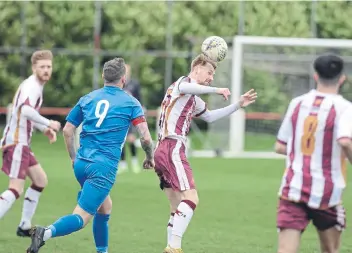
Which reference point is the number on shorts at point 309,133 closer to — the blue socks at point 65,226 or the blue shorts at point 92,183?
Answer: the blue shorts at point 92,183

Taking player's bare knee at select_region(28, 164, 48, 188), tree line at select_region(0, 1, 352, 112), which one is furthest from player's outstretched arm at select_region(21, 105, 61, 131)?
tree line at select_region(0, 1, 352, 112)

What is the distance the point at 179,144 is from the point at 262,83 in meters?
17.7

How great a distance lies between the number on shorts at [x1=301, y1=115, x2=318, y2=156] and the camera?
27.0 feet

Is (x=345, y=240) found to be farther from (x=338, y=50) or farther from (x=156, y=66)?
(x=156, y=66)

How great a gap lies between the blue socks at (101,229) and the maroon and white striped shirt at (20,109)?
212 centimetres

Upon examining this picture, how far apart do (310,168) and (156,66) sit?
89.3 ft

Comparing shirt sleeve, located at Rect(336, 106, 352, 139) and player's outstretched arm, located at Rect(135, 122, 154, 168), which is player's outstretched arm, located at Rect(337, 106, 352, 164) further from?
player's outstretched arm, located at Rect(135, 122, 154, 168)

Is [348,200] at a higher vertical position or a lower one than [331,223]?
lower

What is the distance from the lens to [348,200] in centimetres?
1748

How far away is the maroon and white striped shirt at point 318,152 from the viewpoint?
8.21 m

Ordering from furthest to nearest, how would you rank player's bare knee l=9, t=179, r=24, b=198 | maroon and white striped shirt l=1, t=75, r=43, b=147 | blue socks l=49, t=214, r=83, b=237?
player's bare knee l=9, t=179, r=24, b=198 < maroon and white striped shirt l=1, t=75, r=43, b=147 < blue socks l=49, t=214, r=83, b=237

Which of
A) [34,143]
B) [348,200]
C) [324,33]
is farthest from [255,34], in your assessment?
[348,200]

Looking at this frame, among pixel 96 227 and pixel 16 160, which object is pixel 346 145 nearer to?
pixel 96 227

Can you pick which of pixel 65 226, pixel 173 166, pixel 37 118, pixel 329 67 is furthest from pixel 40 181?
pixel 329 67
